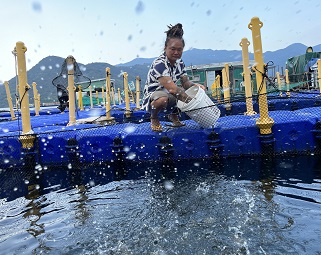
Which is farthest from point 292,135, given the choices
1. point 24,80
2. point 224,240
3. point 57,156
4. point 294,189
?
point 24,80

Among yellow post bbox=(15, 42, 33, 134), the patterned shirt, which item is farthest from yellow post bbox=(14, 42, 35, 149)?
the patterned shirt

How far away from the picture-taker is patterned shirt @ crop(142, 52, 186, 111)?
440cm

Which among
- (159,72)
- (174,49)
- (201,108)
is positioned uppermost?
(174,49)

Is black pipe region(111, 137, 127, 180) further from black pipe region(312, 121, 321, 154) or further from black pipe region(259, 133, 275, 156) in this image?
black pipe region(312, 121, 321, 154)

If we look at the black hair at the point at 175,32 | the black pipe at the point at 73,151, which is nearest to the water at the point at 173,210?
the black pipe at the point at 73,151

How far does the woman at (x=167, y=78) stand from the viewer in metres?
4.31

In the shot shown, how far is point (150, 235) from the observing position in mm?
2150

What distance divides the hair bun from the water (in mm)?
2069

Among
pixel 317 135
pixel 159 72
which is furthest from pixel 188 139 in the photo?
pixel 317 135

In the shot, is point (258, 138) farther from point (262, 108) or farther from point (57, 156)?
point (57, 156)

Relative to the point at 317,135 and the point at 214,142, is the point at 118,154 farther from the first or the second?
the point at 317,135

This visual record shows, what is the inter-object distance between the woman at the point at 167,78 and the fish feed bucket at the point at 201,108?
0.12 metres

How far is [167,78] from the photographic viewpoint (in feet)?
14.1

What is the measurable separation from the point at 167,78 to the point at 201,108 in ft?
2.29
